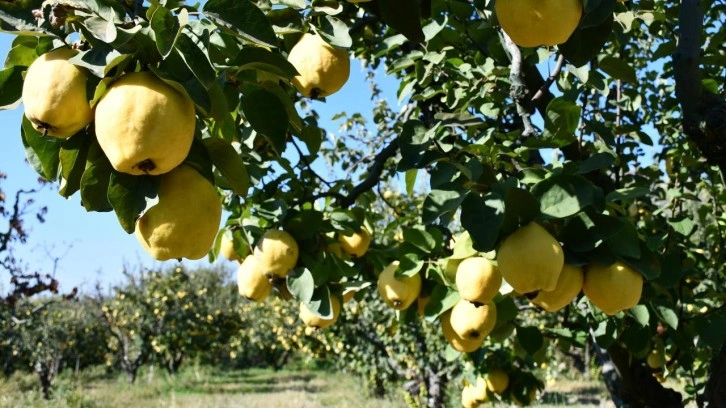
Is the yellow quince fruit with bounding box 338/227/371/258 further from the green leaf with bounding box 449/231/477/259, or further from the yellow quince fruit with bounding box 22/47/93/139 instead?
the yellow quince fruit with bounding box 22/47/93/139

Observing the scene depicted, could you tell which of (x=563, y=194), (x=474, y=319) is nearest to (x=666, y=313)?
(x=474, y=319)

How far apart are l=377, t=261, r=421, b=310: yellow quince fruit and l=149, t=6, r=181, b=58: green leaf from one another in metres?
1.31

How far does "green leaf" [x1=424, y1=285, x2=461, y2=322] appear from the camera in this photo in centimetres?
190

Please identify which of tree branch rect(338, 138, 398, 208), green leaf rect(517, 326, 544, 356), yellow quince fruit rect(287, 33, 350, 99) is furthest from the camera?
tree branch rect(338, 138, 398, 208)

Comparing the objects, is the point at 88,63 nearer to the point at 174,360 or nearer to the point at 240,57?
the point at 240,57

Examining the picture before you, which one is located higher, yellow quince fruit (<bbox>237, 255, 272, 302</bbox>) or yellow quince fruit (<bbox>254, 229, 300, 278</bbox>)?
yellow quince fruit (<bbox>254, 229, 300, 278</bbox>)

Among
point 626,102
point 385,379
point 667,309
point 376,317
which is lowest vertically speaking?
point 385,379

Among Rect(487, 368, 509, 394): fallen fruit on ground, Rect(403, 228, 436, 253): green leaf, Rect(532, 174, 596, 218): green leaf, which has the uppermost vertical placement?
Rect(532, 174, 596, 218): green leaf

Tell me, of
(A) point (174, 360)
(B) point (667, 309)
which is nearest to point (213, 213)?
(B) point (667, 309)

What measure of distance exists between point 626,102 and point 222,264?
2382cm

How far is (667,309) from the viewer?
1985mm

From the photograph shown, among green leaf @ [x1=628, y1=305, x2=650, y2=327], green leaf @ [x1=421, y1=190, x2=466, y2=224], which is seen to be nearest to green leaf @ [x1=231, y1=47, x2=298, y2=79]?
green leaf @ [x1=421, y1=190, x2=466, y2=224]

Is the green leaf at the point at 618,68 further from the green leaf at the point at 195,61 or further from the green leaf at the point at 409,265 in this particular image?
the green leaf at the point at 195,61

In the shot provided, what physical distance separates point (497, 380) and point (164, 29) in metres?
2.91
